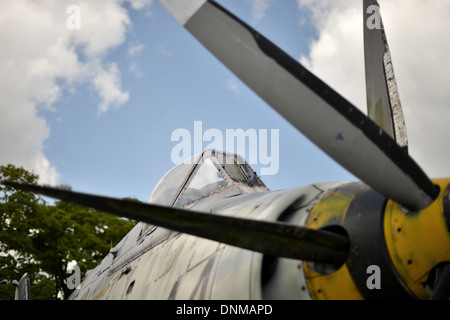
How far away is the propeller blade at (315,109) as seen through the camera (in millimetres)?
2365

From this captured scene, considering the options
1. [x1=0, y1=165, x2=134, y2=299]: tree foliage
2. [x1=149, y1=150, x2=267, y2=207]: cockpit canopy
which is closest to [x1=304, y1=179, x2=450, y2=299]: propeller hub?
[x1=149, y1=150, x2=267, y2=207]: cockpit canopy

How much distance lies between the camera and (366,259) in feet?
8.00

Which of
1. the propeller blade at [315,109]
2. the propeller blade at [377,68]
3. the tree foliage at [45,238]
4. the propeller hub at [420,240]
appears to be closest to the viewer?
the propeller hub at [420,240]

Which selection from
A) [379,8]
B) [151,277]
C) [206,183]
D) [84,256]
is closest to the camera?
[379,8]

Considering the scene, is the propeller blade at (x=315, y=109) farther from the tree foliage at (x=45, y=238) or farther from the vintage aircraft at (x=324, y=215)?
the tree foliage at (x=45, y=238)

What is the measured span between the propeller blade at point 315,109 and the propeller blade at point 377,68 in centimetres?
108

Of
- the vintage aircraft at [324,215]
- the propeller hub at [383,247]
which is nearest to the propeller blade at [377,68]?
the vintage aircraft at [324,215]

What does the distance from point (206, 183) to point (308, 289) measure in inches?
116

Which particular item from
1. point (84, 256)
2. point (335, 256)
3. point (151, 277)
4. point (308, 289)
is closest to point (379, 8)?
point (335, 256)

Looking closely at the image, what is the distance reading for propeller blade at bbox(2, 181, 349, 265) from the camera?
89.4 inches
